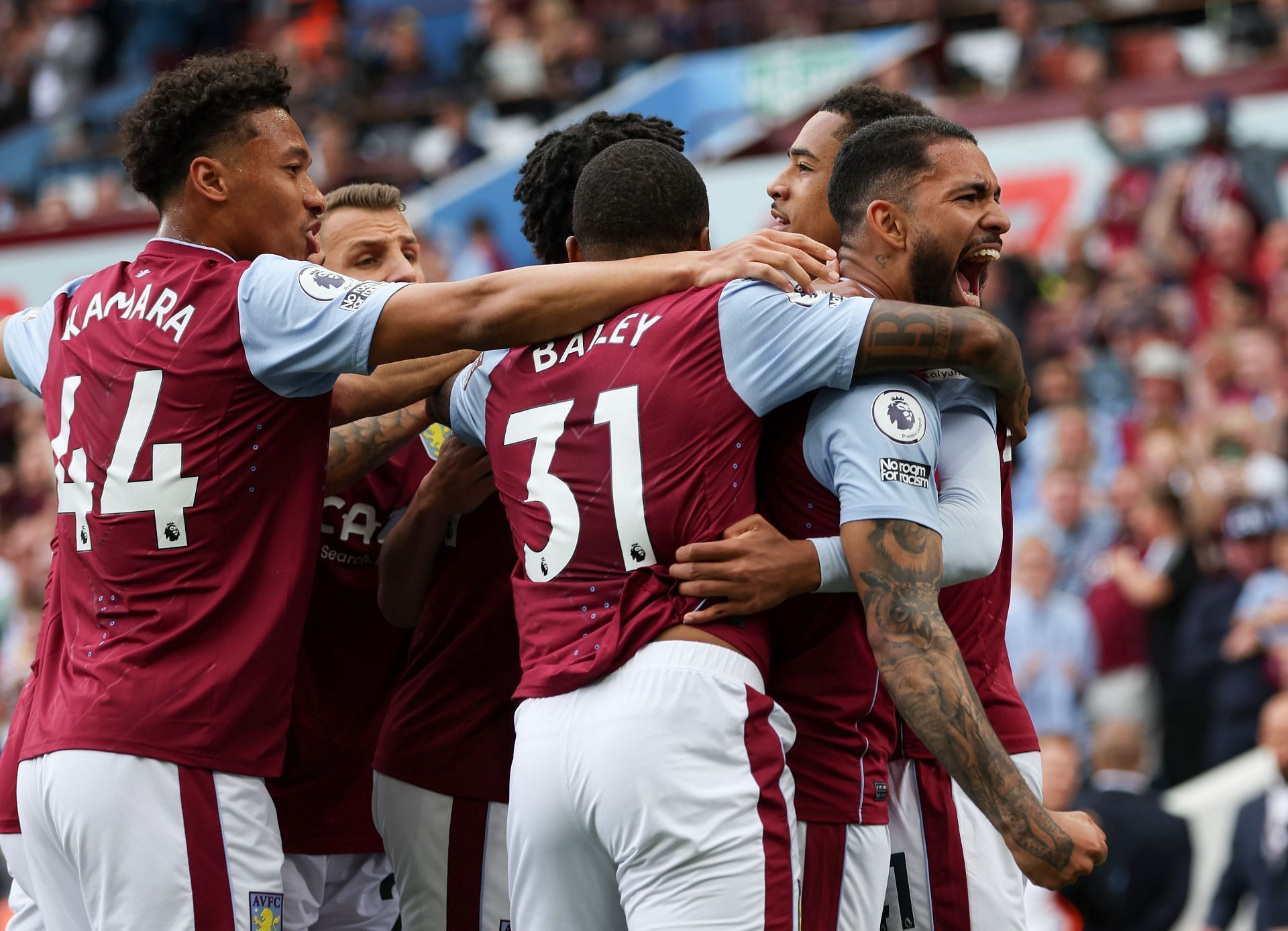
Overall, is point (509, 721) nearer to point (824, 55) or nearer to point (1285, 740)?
point (1285, 740)

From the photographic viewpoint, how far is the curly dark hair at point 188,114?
167 inches

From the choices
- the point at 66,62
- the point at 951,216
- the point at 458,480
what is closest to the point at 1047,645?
the point at 458,480

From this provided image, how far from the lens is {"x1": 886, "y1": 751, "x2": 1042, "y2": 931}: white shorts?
4.13 meters

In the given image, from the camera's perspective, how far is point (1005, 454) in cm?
421

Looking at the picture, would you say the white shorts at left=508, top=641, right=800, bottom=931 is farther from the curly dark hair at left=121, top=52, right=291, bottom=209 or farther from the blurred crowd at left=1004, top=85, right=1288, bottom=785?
the blurred crowd at left=1004, top=85, right=1288, bottom=785

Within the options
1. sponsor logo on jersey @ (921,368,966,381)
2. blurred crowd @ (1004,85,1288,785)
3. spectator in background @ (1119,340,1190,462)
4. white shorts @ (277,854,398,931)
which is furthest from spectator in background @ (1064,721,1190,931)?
sponsor logo on jersey @ (921,368,966,381)

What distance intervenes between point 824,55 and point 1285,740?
10.3m

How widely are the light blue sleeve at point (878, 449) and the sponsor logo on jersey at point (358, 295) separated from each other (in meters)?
1.06

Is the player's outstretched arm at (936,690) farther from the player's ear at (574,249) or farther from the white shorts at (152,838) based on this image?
the white shorts at (152,838)

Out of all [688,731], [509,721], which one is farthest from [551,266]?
[509,721]

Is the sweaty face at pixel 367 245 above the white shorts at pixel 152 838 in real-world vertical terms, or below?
above

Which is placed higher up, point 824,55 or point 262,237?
point 824,55

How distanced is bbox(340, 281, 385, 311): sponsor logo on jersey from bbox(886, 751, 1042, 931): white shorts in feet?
5.59

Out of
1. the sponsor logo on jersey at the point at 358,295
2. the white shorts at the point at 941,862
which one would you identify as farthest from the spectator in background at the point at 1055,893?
the sponsor logo on jersey at the point at 358,295
